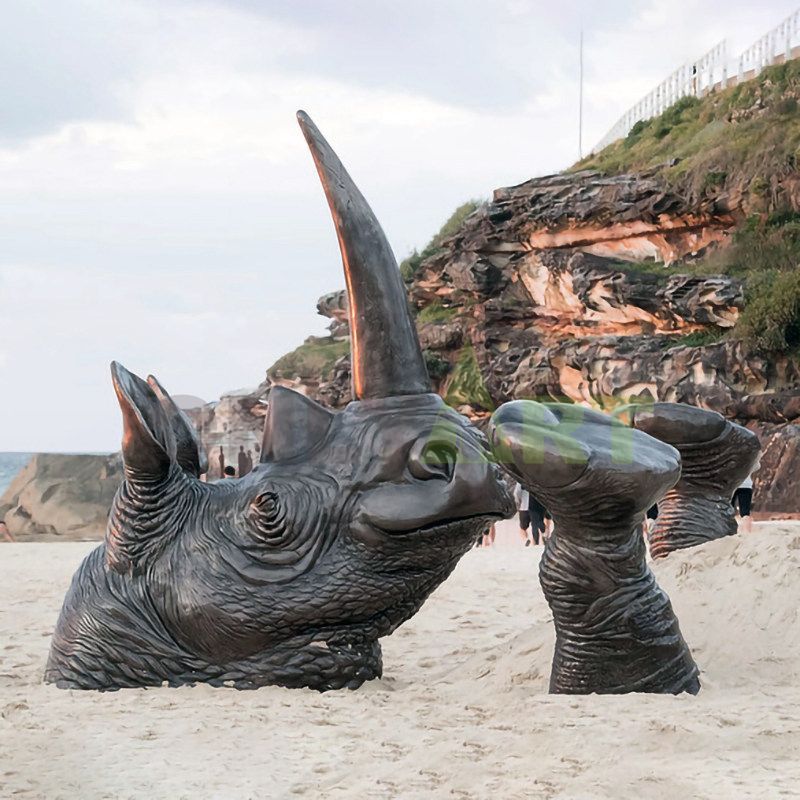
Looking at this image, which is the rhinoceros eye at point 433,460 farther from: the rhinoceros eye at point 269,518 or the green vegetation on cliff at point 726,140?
the green vegetation on cliff at point 726,140

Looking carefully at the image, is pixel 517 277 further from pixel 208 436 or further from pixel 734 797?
pixel 734 797

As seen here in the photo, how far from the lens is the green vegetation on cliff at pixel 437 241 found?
3369 centimetres

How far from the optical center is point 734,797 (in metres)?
2.17

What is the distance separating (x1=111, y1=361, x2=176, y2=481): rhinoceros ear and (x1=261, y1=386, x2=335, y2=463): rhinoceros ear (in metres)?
0.36

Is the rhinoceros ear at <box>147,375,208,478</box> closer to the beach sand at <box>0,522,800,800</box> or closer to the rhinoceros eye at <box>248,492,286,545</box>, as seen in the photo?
the rhinoceros eye at <box>248,492,286,545</box>

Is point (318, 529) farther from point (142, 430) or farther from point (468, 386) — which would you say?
point (468, 386)

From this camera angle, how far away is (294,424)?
12.4 feet

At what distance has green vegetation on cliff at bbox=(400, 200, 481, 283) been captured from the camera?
3369 cm

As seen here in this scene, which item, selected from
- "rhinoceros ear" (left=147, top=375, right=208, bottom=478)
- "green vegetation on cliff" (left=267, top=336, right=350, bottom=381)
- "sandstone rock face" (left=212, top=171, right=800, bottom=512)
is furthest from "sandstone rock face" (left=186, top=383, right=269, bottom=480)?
"rhinoceros ear" (left=147, top=375, right=208, bottom=478)

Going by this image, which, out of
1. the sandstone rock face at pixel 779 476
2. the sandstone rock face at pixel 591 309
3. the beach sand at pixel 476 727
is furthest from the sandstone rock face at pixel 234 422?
the beach sand at pixel 476 727

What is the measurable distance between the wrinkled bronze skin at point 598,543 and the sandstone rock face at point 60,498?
11.7m

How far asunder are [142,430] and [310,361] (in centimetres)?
3228

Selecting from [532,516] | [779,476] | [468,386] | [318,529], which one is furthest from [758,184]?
[318,529]

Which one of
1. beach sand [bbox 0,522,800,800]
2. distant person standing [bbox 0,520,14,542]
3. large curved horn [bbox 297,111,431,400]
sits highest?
large curved horn [bbox 297,111,431,400]
